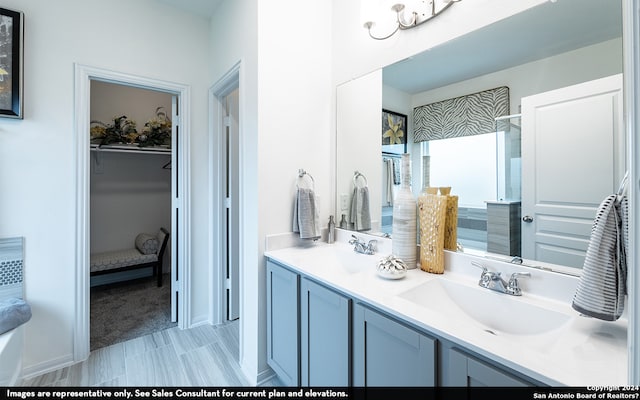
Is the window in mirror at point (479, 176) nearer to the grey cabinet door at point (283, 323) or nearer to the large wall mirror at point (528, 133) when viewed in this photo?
the large wall mirror at point (528, 133)

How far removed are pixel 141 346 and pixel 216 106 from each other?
6.93 ft

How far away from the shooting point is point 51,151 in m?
1.90

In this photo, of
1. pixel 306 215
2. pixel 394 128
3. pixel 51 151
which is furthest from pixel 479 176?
pixel 51 151

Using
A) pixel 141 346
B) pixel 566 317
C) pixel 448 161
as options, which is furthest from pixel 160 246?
pixel 566 317

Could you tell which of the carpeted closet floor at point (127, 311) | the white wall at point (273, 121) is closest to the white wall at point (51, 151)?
the carpeted closet floor at point (127, 311)

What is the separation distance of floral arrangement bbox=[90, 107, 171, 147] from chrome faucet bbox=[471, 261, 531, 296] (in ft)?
12.1

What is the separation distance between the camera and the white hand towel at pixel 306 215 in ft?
5.98

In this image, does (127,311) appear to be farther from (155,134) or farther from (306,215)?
(306,215)

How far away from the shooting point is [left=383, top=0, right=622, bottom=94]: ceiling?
1.00m

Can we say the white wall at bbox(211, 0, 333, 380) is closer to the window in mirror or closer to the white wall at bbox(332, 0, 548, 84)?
the white wall at bbox(332, 0, 548, 84)

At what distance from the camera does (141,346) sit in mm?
2215

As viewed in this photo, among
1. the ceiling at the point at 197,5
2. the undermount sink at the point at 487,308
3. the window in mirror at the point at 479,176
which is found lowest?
the undermount sink at the point at 487,308

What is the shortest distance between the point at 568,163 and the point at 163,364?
2.64 metres

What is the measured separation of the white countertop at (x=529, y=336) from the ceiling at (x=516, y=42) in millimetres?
891
